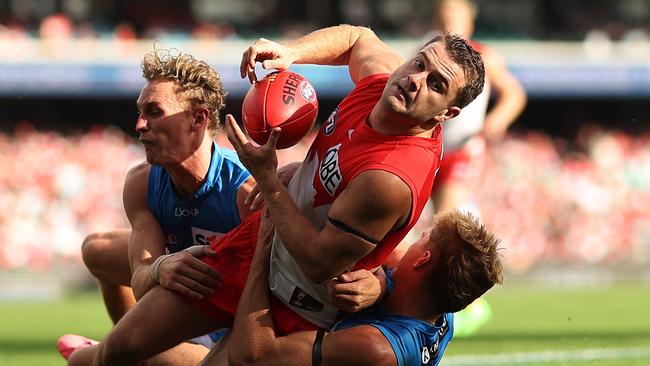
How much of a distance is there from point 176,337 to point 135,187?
3.20ft

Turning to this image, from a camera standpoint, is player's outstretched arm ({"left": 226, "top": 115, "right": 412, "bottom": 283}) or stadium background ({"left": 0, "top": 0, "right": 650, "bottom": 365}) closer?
player's outstretched arm ({"left": 226, "top": 115, "right": 412, "bottom": 283})

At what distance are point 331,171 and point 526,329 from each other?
23.4ft

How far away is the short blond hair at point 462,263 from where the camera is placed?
518cm

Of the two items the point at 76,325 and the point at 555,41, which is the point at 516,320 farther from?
the point at 555,41

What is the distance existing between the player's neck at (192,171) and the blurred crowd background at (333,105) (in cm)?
1135

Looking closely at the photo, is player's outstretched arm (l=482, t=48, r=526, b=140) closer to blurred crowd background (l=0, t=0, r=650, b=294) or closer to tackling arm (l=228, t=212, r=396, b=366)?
tackling arm (l=228, t=212, r=396, b=366)

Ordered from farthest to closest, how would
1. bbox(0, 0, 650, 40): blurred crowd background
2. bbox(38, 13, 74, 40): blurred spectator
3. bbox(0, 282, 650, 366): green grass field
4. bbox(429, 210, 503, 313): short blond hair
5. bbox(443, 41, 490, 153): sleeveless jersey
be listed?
bbox(0, 0, 650, 40): blurred crowd background < bbox(38, 13, 74, 40): blurred spectator < bbox(443, 41, 490, 153): sleeveless jersey < bbox(0, 282, 650, 366): green grass field < bbox(429, 210, 503, 313): short blond hair

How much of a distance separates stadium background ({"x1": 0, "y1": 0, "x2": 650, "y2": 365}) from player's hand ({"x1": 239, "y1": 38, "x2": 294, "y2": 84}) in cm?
561

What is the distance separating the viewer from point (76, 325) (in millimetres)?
12273

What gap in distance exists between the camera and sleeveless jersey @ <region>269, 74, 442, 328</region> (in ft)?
16.2

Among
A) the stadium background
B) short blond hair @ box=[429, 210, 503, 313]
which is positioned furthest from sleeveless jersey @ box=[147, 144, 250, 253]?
the stadium background

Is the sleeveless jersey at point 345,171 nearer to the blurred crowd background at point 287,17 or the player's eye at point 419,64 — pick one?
the player's eye at point 419,64

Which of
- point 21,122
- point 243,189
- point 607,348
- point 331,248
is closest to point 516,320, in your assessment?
point 607,348

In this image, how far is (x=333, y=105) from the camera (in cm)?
2845
